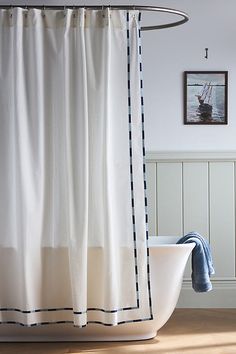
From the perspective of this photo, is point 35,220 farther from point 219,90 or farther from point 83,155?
point 219,90

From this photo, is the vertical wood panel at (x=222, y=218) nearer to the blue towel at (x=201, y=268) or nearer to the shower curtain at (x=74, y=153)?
the blue towel at (x=201, y=268)

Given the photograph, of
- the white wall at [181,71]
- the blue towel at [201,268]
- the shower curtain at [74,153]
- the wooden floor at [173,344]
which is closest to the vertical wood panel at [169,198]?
the white wall at [181,71]

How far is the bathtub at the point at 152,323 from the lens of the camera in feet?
15.3

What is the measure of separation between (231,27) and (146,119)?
0.90m

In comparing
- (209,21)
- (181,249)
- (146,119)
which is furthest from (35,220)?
(209,21)

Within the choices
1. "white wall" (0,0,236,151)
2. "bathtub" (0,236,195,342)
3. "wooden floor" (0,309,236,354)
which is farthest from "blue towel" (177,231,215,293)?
"white wall" (0,0,236,151)

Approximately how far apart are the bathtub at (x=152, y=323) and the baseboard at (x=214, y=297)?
1019 millimetres

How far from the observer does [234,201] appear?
19.1 ft

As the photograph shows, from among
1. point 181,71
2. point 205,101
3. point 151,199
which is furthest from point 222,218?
point 181,71

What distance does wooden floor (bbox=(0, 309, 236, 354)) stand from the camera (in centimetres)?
459

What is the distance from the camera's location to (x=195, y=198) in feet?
19.1

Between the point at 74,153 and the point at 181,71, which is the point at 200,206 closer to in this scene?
the point at 181,71

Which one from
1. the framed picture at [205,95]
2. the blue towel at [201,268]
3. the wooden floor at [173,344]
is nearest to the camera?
the wooden floor at [173,344]

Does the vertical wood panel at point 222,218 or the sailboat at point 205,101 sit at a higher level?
the sailboat at point 205,101
